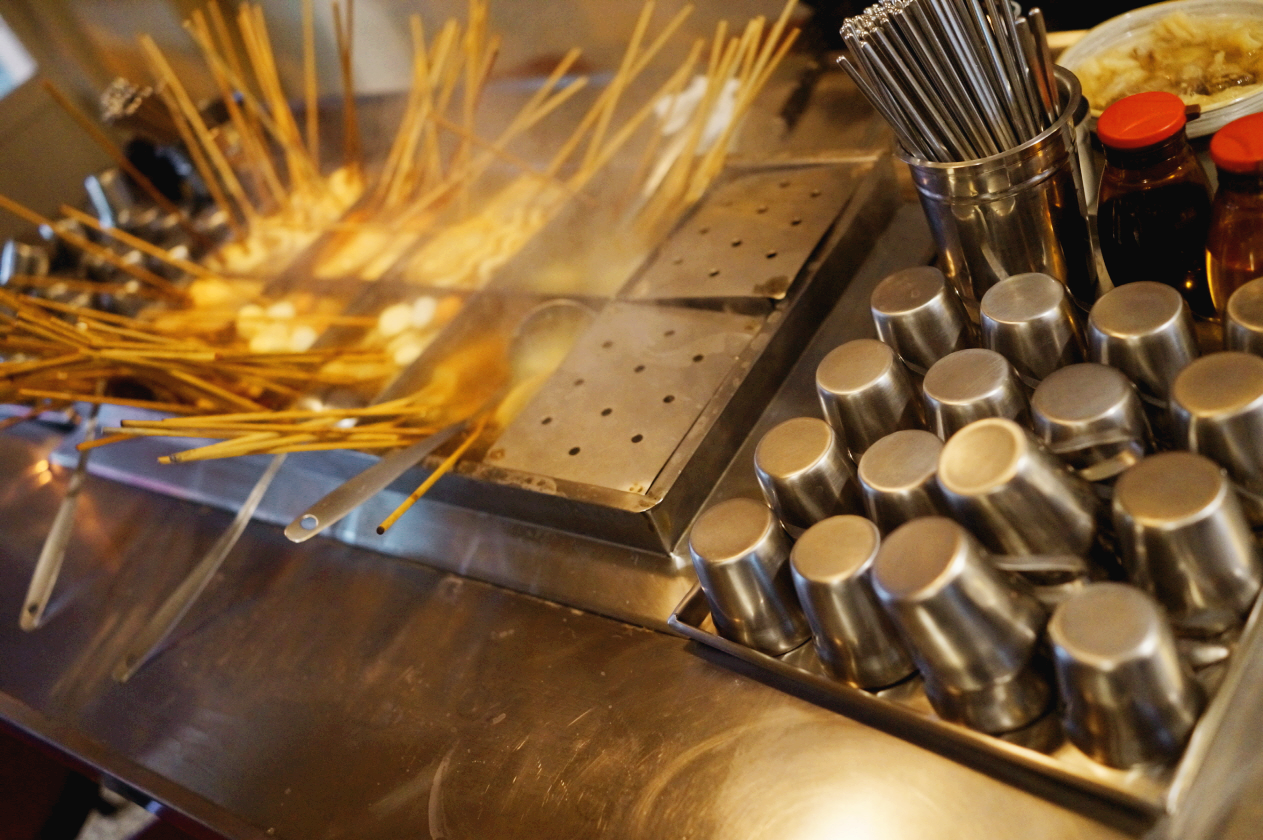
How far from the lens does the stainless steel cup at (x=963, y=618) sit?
2.84 ft

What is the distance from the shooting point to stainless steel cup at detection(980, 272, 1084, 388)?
109 centimetres

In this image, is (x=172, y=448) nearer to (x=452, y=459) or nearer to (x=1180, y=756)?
(x=452, y=459)

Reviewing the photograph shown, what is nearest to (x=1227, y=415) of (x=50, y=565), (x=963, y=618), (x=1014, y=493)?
(x=1014, y=493)

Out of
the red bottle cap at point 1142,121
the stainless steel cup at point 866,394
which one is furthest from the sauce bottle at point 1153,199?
the stainless steel cup at point 866,394

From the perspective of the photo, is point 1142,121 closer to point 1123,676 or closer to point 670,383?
point 1123,676

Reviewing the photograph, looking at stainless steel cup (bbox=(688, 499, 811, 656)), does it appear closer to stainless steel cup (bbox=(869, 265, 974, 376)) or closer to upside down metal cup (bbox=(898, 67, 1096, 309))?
stainless steel cup (bbox=(869, 265, 974, 376))

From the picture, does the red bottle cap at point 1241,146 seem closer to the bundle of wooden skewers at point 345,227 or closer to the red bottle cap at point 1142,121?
the red bottle cap at point 1142,121

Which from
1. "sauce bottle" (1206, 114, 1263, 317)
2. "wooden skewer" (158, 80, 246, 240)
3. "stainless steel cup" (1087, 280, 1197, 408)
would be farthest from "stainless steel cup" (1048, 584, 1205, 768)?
"wooden skewer" (158, 80, 246, 240)

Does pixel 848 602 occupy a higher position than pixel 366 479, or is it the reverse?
pixel 366 479

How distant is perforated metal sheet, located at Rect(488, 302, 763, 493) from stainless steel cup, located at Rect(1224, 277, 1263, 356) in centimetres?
67

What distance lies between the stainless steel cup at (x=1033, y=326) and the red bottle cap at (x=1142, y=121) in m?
0.17

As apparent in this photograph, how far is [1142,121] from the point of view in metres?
1.02

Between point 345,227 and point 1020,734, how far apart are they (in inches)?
82.8

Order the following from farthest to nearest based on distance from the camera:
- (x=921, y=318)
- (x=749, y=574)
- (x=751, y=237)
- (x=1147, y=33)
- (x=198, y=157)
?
(x=198, y=157) → (x=751, y=237) → (x=1147, y=33) → (x=921, y=318) → (x=749, y=574)
